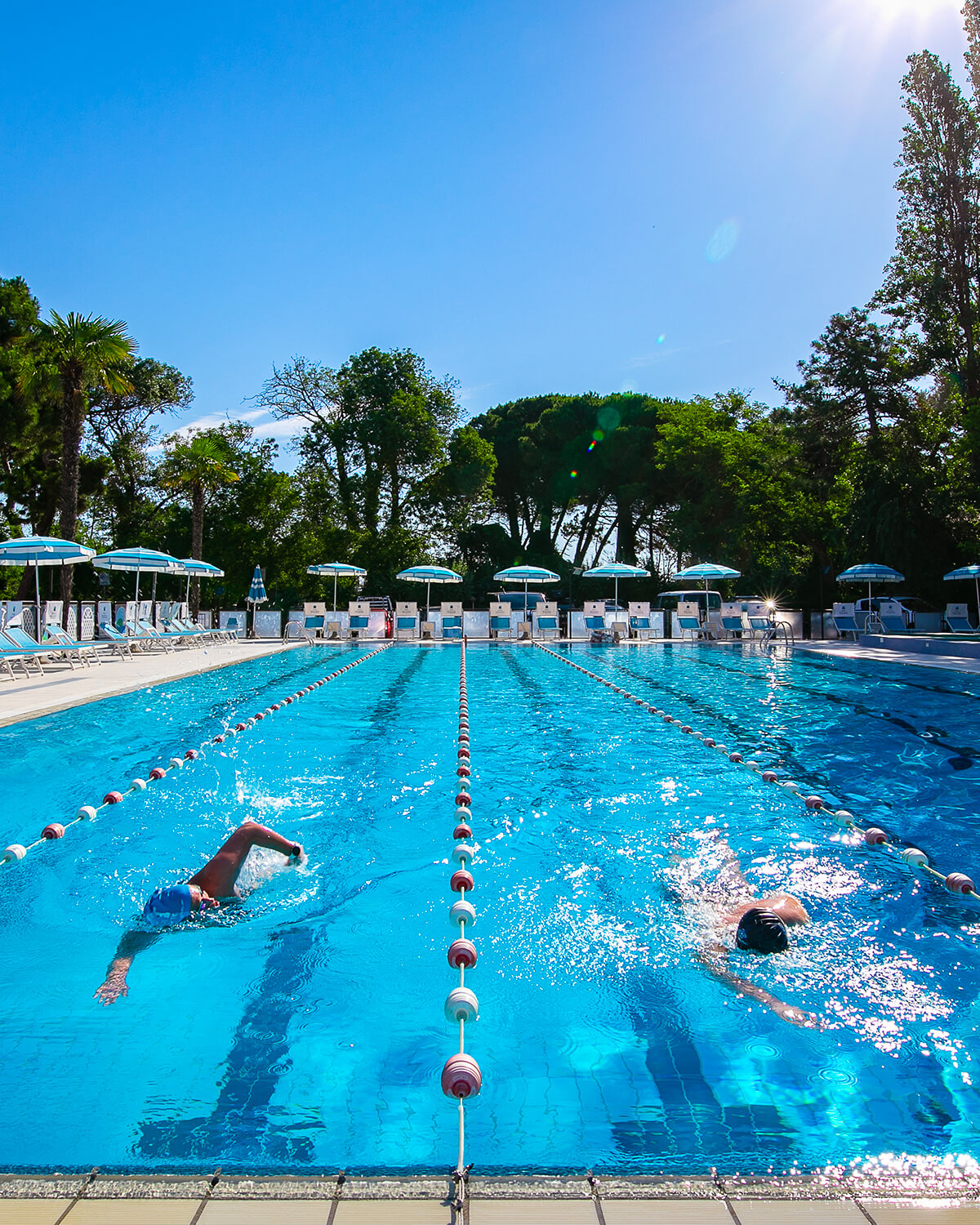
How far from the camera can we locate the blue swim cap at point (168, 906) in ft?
11.8

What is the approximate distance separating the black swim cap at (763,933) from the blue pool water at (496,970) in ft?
0.26

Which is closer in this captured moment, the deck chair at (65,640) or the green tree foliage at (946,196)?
the deck chair at (65,640)

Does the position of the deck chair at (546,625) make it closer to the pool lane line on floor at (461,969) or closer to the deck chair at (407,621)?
the deck chair at (407,621)

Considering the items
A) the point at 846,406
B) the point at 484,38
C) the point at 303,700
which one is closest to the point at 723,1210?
the point at 303,700

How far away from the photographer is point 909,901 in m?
3.91

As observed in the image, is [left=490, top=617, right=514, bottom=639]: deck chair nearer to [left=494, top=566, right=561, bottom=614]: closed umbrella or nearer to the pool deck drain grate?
[left=494, top=566, right=561, bottom=614]: closed umbrella

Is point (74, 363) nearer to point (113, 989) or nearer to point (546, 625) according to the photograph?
point (546, 625)

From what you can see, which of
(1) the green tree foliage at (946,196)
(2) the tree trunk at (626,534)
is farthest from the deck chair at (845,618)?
(2) the tree trunk at (626,534)

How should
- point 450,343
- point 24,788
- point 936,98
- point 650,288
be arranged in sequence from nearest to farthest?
1. point 24,788
2. point 650,288
3. point 936,98
4. point 450,343

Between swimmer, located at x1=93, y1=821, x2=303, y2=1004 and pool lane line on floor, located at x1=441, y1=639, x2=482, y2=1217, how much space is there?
1078 millimetres

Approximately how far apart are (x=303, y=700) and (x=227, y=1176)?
8.88 m

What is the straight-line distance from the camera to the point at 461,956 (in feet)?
9.48

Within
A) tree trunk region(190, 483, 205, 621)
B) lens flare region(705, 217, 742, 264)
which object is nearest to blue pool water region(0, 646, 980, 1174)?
lens flare region(705, 217, 742, 264)

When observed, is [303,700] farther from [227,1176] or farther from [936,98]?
[936,98]
